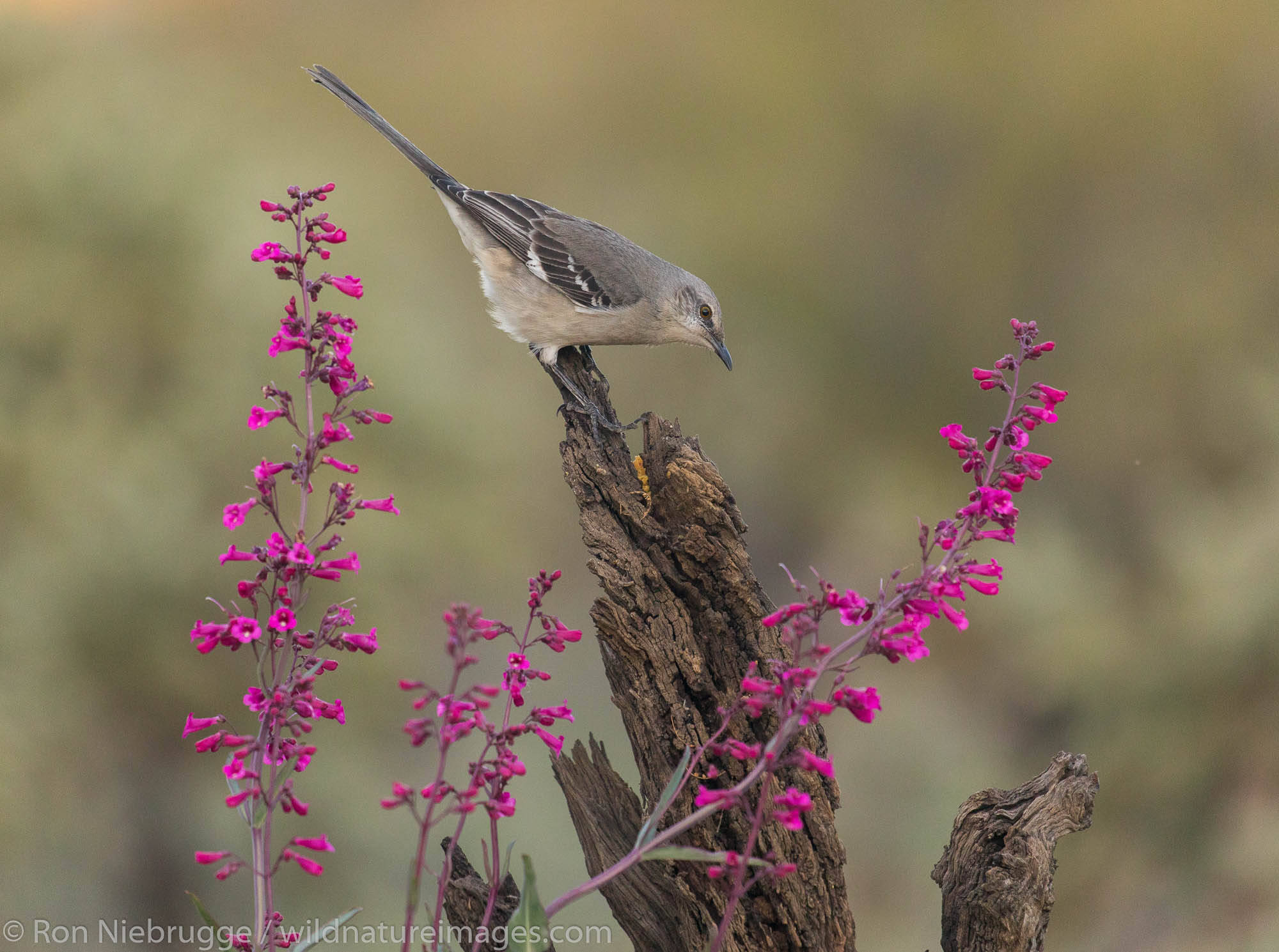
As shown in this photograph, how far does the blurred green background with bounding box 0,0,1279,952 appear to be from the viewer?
14.2ft

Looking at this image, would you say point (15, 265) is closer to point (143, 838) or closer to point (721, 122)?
point (143, 838)

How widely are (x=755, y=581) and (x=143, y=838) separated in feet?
11.9

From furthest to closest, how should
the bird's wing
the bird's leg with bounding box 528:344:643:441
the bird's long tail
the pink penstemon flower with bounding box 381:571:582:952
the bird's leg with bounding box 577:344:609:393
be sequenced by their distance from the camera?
the bird's wing
the bird's long tail
the bird's leg with bounding box 577:344:609:393
the bird's leg with bounding box 528:344:643:441
the pink penstemon flower with bounding box 381:571:582:952

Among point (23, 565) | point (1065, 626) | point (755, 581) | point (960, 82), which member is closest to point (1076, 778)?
point (755, 581)

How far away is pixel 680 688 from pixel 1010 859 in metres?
0.60

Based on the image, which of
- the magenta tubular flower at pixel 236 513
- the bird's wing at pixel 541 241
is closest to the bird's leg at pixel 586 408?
the bird's wing at pixel 541 241

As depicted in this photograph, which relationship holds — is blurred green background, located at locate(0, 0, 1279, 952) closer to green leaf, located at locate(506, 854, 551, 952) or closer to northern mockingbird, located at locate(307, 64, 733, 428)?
northern mockingbird, located at locate(307, 64, 733, 428)

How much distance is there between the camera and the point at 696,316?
130 inches

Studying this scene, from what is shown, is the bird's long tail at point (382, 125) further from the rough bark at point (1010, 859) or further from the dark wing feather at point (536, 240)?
the rough bark at point (1010, 859)

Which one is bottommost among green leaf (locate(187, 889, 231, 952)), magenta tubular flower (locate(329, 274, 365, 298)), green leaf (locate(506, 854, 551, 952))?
green leaf (locate(506, 854, 551, 952))

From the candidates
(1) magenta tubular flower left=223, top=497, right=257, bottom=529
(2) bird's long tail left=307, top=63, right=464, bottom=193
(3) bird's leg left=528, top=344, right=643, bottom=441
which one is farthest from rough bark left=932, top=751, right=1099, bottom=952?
(2) bird's long tail left=307, top=63, right=464, bottom=193

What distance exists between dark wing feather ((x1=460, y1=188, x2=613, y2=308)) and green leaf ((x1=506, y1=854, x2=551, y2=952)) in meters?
2.30

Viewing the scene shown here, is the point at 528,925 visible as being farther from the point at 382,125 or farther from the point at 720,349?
the point at 382,125

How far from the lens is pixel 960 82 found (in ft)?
19.0
